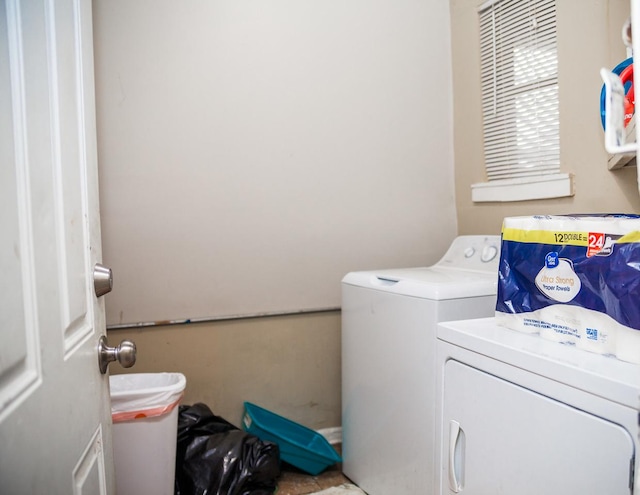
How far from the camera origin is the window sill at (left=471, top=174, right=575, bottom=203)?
1837 mm

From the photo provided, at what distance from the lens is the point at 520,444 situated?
106 cm

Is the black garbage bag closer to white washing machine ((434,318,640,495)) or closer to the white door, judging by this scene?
white washing machine ((434,318,640,495))

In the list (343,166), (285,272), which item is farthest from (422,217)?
(285,272)

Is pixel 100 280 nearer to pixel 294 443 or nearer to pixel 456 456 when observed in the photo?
pixel 456 456

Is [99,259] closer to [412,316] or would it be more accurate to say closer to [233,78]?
[412,316]

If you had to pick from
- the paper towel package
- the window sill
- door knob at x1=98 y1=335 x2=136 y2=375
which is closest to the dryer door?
the paper towel package

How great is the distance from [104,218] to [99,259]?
1.12m

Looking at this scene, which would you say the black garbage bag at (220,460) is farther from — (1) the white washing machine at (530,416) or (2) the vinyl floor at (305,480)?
(1) the white washing machine at (530,416)

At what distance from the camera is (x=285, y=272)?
2199 mm

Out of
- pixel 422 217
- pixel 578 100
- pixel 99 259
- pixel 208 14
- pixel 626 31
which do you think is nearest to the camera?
pixel 99 259

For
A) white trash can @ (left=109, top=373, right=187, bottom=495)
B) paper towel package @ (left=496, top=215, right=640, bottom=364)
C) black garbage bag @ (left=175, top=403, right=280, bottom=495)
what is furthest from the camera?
black garbage bag @ (left=175, top=403, right=280, bottom=495)

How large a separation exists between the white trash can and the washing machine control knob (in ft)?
4.21

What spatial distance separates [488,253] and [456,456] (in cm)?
90

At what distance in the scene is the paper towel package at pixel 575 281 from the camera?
0.97 m
